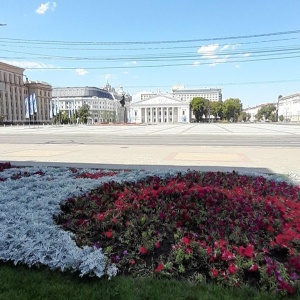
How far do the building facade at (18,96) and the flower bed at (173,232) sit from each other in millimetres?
94115

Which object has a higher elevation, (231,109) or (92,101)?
(92,101)

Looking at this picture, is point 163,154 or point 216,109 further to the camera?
point 216,109

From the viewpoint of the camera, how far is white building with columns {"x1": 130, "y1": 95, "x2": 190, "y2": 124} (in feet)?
413

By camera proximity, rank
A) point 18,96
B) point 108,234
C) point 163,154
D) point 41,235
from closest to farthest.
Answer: point 41,235 < point 108,234 < point 163,154 < point 18,96

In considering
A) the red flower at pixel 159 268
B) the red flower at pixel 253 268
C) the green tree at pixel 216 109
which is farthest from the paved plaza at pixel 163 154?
the green tree at pixel 216 109

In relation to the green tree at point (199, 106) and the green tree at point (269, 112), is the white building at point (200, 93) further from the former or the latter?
the green tree at point (199, 106)

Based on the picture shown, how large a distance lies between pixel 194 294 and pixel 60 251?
1.36 m

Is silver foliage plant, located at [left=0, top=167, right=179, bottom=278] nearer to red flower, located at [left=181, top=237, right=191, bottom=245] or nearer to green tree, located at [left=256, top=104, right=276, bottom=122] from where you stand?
red flower, located at [left=181, top=237, right=191, bottom=245]

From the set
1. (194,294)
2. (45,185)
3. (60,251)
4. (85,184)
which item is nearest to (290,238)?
(194,294)

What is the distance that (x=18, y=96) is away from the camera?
109m

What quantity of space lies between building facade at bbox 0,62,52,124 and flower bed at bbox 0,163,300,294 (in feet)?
309

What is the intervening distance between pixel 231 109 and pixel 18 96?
89.5 metres

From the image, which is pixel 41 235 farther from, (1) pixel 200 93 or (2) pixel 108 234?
(1) pixel 200 93

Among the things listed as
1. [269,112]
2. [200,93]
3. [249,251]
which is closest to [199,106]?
[269,112]
